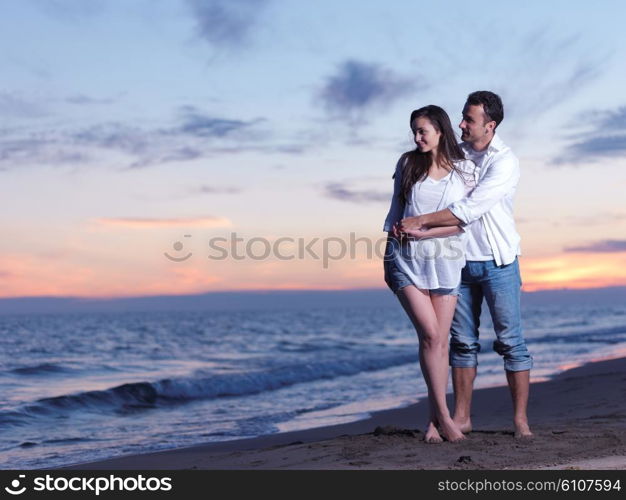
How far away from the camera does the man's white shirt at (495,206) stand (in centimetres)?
444

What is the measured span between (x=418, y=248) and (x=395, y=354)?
1543 cm

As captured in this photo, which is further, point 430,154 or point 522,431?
point 522,431

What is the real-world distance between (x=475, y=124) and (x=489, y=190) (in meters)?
0.42

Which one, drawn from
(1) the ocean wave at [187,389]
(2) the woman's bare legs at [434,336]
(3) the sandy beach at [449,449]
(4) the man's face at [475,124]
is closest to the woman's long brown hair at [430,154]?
(4) the man's face at [475,124]

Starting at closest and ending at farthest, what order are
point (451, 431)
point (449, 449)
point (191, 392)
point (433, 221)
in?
point (433, 221) < point (449, 449) < point (451, 431) < point (191, 392)

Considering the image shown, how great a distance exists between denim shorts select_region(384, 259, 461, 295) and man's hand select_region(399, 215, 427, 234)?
0.80 ft

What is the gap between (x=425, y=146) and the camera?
4.41 meters

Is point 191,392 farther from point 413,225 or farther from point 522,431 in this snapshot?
point 413,225

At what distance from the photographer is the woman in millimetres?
4426

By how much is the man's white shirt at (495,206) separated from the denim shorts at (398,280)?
269 mm

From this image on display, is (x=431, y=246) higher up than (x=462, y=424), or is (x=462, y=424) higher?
(x=431, y=246)

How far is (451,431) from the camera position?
4.66 meters

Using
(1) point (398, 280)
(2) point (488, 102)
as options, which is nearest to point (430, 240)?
(1) point (398, 280)

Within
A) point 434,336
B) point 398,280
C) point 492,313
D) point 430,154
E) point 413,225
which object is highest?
point 430,154
